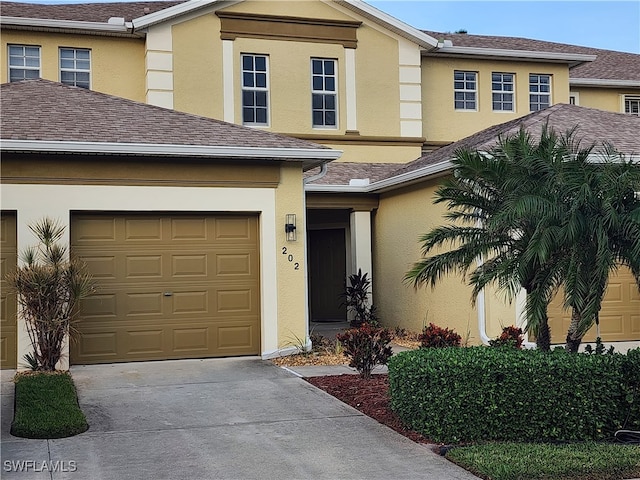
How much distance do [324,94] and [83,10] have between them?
6.72m

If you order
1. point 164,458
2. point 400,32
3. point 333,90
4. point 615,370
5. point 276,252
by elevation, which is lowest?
point 164,458

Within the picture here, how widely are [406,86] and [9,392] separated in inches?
550

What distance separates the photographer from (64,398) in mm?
9531

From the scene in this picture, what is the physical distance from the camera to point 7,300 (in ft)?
39.7

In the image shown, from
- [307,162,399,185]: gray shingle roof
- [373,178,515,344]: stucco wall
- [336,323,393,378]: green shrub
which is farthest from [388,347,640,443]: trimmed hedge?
[307,162,399,185]: gray shingle roof

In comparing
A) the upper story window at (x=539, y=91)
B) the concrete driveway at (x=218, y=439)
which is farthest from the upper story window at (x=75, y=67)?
the upper story window at (x=539, y=91)

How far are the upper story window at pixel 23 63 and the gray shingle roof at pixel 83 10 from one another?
800mm

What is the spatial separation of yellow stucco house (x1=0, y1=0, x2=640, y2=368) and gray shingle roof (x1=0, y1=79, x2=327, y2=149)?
5 cm

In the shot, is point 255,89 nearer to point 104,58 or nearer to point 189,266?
point 104,58

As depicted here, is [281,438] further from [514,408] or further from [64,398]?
[64,398]

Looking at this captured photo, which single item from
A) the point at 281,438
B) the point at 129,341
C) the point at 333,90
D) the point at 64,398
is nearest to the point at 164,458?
the point at 281,438

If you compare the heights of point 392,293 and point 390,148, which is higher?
point 390,148

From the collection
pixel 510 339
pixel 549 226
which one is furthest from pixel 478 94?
pixel 549 226

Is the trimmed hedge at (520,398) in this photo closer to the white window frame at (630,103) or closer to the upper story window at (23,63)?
the upper story window at (23,63)
